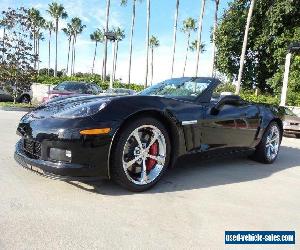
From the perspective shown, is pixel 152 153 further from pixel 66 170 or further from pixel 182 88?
pixel 182 88

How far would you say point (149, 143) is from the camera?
4125 millimetres

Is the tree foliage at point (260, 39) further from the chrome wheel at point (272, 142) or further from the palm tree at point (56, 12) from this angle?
the palm tree at point (56, 12)

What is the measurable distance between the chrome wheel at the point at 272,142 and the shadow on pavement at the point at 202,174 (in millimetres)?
160

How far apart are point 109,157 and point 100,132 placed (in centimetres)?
27

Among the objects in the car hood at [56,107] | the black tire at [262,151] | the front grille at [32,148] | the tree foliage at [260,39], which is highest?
the tree foliage at [260,39]

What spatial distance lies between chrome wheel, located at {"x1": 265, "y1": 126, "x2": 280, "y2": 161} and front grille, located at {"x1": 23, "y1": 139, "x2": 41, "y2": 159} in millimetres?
3689

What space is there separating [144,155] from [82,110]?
0.81 m

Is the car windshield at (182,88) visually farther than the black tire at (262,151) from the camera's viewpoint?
No

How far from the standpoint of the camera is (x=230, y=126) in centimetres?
507

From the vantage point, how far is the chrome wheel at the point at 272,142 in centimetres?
615

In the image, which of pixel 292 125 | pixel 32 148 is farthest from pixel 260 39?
pixel 32 148

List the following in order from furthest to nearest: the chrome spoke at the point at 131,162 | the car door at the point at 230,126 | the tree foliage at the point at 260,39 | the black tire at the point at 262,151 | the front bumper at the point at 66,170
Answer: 1. the tree foliage at the point at 260,39
2. the black tire at the point at 262,151
3. the car door at the point at 230,126
4. the chrome spoke at the point at 131,162
5. the front bumper at the point at 66,170

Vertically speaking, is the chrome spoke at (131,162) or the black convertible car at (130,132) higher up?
the black convertible car at (130,132)

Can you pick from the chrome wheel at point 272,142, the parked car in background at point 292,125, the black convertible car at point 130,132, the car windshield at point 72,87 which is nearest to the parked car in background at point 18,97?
the car windshield at point 72,87
